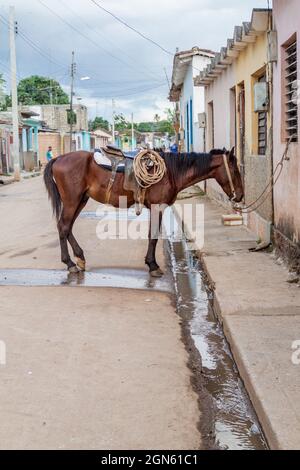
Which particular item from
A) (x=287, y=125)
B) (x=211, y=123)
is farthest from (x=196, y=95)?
(x=287, y=125)

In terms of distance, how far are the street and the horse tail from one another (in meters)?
0.85

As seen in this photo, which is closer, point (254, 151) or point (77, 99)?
point (254, 151)

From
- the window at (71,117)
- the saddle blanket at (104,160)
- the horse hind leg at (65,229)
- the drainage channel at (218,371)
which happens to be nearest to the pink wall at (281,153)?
the drainage channel at (218,371)

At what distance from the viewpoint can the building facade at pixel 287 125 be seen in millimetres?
7855

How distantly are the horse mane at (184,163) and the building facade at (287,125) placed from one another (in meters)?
0.95

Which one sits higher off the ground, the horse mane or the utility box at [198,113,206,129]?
the utility box at [198,113,206,129]

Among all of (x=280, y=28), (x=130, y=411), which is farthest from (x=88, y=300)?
(x=280, y=28)

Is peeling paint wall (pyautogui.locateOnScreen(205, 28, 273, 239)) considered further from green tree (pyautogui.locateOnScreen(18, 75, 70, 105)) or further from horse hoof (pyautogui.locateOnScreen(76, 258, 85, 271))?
green tree (pyautogui.locateOnScreen(18, 75, 70, 105))

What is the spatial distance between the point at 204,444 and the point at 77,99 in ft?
265

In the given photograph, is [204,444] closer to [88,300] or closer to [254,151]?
[88,300]

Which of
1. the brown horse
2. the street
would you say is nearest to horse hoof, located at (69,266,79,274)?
the brown horse

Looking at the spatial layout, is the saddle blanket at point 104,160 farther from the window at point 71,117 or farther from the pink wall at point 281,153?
the window at point 71,117

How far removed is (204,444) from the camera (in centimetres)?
382

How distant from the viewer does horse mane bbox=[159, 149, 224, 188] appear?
867 cm
